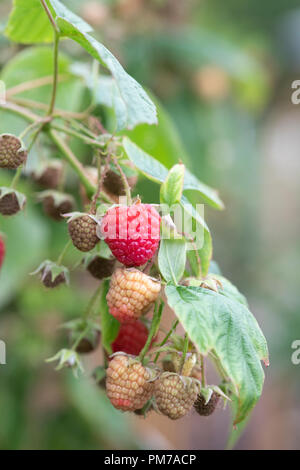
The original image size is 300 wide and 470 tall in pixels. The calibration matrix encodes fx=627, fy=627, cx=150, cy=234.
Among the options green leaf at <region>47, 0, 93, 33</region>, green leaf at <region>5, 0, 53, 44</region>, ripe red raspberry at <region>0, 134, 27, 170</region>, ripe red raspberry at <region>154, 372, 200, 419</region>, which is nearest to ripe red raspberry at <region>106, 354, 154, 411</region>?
ripe red raspberry at <region>154, 372, 200, 419</region>

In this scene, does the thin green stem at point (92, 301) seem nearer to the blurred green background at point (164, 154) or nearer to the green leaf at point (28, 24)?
the blurred green background at point (164, 154)

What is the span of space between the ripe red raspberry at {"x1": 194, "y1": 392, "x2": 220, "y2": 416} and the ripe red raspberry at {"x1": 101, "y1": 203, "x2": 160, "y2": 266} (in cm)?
15

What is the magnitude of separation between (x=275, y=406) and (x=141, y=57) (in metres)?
2.48

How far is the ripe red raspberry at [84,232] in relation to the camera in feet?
1.90

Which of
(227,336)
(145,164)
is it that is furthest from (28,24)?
(227,336)

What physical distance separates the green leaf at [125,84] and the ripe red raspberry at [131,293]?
0.15 meters

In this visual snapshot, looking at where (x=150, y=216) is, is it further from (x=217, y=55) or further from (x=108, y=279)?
(x=217, y=55)

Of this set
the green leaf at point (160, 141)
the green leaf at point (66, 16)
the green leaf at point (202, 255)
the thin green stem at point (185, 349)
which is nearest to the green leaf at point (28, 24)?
the green leaf at point (66, 16)

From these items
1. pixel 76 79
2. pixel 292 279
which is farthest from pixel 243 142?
pixel 76 79

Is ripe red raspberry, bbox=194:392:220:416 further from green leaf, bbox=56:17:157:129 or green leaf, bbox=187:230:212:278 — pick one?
green leaf, bbox=56:17:157:129

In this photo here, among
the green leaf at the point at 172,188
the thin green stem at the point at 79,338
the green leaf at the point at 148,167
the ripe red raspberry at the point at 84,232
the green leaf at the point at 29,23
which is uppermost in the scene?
the green leaf at the point at 29,23

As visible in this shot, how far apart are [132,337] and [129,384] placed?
11cm

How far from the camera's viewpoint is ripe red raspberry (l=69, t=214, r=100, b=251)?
1.90ft

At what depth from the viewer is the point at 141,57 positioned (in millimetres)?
1600
